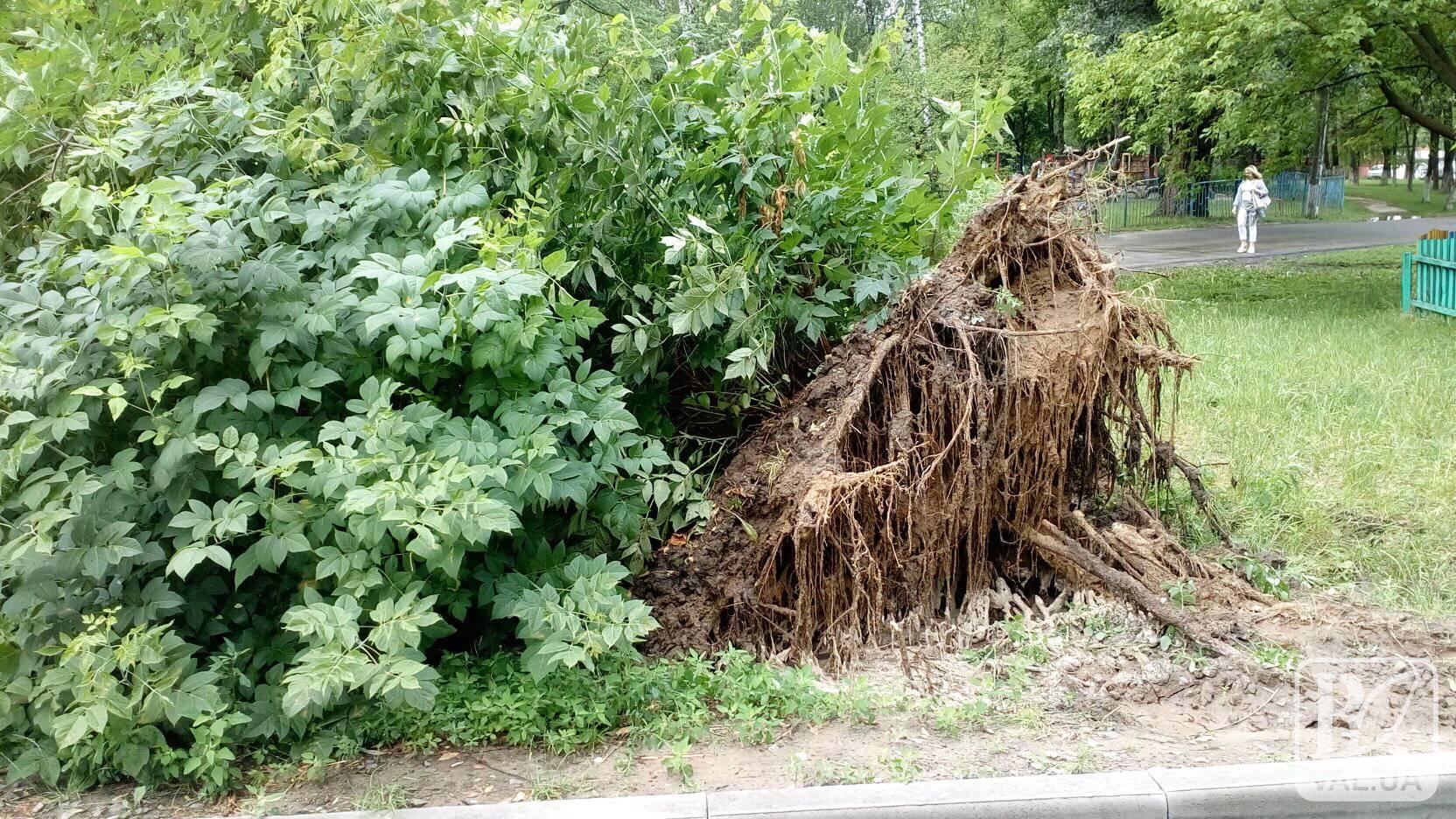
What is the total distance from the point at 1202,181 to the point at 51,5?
36.8 meters

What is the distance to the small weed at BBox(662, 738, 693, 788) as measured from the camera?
11.9 feet

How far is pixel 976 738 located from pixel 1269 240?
1136 inches

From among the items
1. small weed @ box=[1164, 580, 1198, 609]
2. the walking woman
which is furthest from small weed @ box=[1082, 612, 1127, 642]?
the walking woman

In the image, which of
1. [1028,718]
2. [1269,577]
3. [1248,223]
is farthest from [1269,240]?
[1028,718]

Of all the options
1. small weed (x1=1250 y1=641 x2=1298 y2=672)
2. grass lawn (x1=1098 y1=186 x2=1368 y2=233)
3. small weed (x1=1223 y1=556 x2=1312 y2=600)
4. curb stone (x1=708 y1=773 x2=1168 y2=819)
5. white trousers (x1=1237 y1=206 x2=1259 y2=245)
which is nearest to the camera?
curb stone (x1=708 y1=773 x2=1168 y2=819)

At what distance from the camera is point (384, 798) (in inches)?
141

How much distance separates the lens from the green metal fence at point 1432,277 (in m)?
12.8

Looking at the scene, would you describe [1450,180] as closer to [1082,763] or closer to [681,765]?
[1082,763]

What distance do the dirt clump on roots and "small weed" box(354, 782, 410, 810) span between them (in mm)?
1245

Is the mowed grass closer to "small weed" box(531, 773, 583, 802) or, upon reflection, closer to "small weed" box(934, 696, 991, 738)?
"small weed" box(934, 696, 991, 738)

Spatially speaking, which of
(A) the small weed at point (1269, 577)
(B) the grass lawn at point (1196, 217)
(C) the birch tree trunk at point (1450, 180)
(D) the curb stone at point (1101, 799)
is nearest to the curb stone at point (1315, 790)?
(D) the curb stone at point (1101, 799)

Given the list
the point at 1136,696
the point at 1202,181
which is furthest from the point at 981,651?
the point at 1202,181

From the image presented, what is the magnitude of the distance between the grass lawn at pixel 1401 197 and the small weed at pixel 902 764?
4606cm

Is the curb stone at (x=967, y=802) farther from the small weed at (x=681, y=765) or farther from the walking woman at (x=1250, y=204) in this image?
the walking woman at (x=1250, y=204)
